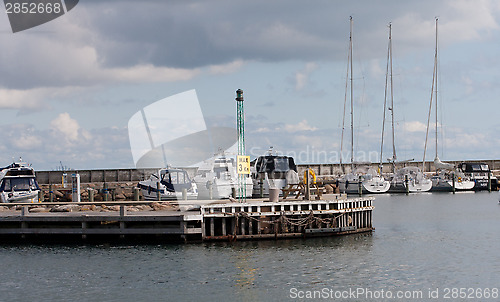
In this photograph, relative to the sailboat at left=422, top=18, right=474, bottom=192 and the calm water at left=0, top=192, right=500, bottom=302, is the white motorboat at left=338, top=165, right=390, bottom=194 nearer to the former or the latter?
the sailboat at left=422, top=18, right=474, bottom=192

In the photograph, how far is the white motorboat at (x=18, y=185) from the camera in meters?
52.9

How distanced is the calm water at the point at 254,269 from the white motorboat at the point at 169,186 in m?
18.2

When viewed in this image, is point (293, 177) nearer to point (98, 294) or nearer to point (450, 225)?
point (450, 225)


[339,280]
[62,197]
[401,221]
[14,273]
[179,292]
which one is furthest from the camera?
[62,197]

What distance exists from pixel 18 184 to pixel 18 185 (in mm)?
102

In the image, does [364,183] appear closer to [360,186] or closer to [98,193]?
[360,186]

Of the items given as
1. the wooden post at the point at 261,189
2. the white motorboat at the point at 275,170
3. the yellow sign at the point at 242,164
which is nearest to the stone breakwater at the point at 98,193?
the wooden post at the point at 261,189

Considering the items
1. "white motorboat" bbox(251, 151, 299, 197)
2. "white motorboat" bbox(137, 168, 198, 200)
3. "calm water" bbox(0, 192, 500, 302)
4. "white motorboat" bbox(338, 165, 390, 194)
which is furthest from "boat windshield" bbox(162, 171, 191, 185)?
"white motorboat" bbox(338, 165, 390, 194)

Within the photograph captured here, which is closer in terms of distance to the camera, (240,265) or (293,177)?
(240,265)

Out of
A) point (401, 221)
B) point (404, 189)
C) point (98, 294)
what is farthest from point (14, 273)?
point (404, 189)

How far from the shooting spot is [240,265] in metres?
31.5

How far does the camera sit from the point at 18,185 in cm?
5394

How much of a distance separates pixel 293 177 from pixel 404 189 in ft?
87.1

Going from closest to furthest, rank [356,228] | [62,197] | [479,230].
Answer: [356,228]
[479,230]
[62,197]
